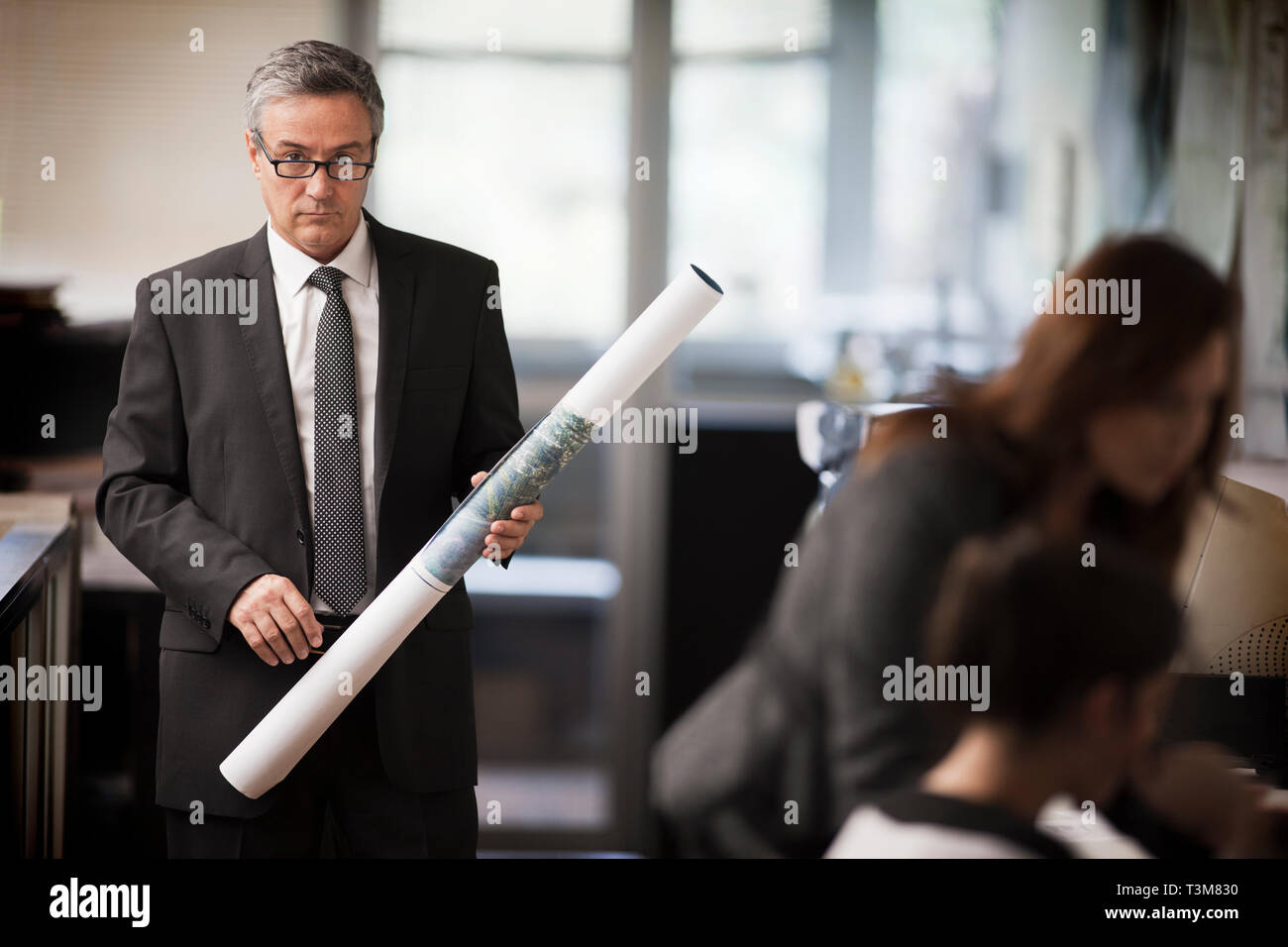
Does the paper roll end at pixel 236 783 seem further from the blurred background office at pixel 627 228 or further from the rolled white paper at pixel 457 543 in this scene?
the blurred background office at pixel 627 228

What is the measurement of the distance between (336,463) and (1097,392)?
977mm

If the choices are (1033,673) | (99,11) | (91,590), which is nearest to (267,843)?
(91,590)

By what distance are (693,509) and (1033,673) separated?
117 cm

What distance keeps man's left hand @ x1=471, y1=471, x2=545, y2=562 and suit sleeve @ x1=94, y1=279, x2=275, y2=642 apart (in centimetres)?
28

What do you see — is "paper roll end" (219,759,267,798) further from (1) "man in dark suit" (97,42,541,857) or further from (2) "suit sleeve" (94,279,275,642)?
(2) "suit sleeve" (94,279,275,642)

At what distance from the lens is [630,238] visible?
2.14 metres

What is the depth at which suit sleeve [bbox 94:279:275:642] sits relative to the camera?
4.72ft

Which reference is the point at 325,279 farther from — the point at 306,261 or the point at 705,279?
the point at 705,279

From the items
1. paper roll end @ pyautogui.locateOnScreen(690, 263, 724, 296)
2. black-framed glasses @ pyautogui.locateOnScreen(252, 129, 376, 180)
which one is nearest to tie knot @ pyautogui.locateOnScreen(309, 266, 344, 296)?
black-framed glasses @ pyautogui.locateOnScreen(252, 129, 376, 180)

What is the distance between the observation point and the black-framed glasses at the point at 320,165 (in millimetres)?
1443

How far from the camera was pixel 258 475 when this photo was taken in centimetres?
145

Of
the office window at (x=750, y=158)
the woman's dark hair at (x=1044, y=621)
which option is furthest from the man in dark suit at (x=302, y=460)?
the office window at (x=750, y=158)
